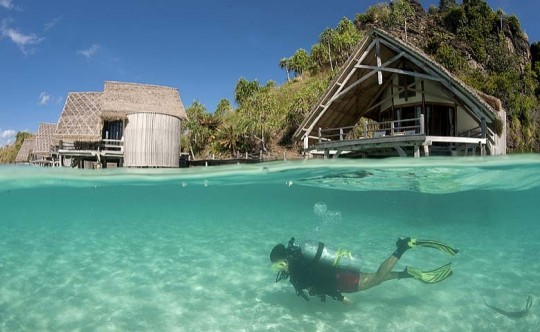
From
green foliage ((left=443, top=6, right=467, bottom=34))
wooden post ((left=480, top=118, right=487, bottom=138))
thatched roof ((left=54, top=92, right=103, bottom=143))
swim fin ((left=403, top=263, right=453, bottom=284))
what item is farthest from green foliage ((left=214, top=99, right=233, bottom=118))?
swim fin ((left=403, top=263, right=453, bottom=284))

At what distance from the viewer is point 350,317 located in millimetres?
8445

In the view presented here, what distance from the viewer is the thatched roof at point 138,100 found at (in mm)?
30731

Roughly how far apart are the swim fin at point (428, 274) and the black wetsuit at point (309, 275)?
166cm

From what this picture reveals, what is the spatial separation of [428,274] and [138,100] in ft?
95.9

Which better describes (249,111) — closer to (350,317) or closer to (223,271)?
(223,271)

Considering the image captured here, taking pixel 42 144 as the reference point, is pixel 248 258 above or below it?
below

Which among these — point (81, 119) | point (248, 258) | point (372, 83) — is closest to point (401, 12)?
point (372, 83)

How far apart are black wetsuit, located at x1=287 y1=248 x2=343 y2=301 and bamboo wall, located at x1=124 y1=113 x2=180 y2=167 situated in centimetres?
1227

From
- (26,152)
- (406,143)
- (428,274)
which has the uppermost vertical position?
(26,152)

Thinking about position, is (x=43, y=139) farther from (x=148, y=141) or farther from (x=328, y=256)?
(x=328, y=256)

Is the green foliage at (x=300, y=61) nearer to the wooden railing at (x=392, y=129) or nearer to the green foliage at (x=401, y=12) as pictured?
the green foliage at (x=401, y=12)

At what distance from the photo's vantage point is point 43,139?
4681cm

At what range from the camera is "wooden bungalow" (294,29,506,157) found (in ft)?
51.0

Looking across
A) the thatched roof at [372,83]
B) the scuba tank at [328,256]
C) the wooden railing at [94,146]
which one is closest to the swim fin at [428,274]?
the scuba tank at [328,256]
